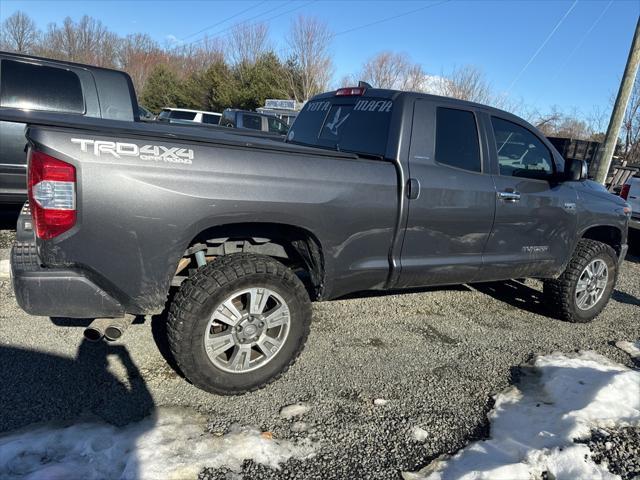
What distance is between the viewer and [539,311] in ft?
16.8

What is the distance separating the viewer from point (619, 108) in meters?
9.54

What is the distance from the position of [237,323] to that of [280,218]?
70cm

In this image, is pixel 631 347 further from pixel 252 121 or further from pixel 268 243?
pixel 252 121

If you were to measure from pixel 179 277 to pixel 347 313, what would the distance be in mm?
1941

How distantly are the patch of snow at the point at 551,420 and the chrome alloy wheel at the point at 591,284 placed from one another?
0.86m

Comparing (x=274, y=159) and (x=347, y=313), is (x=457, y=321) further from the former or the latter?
(x=274, y=159)

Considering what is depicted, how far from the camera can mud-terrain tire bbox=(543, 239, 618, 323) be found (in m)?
4.66

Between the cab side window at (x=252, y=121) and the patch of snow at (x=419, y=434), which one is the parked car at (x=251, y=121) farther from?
the patch of snow at (x=419, y=434)

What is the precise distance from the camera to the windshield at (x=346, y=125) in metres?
3.66

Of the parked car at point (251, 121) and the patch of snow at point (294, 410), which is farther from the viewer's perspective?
the parked car at point (251, 121)

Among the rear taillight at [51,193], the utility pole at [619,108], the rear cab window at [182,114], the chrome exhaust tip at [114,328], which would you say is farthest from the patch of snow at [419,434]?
the rear cab window at [182,114]

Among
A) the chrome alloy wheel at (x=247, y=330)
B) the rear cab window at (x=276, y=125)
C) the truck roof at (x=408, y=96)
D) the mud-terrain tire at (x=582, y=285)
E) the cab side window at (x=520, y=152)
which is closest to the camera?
the chrome alloy wheel at (x=247, y=330)

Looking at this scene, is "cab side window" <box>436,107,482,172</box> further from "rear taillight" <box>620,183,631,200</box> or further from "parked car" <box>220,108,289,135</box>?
"parked car" <box>220,108,289,135</box>

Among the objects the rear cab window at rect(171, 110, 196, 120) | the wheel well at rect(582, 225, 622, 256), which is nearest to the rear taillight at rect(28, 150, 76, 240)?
the wheel well at rect(582, 225, 622, 256)
